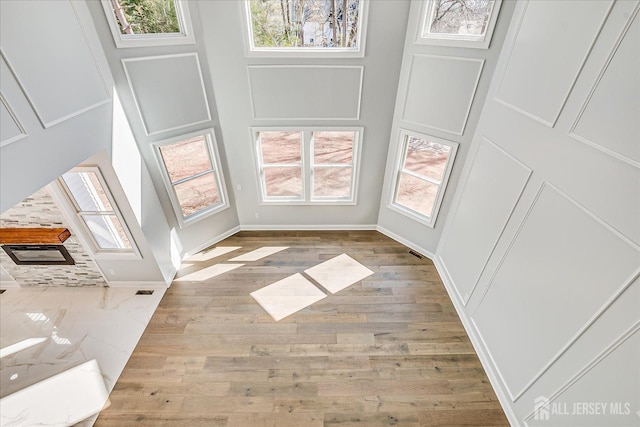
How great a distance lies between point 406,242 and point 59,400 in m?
5.01

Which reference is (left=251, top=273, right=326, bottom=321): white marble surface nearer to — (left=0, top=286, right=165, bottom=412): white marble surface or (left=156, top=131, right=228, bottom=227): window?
(left=0, top=286, right=165, bottom=412): white marble surface

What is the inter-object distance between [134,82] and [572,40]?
4270 mm

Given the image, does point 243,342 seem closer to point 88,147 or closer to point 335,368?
point 335,368

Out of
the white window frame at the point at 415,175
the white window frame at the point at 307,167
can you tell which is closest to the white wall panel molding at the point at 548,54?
the white window frame at the point at 415,175

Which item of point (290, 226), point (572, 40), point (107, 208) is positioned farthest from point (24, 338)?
point (572, 40)

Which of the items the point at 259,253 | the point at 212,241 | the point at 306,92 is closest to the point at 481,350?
the point at 259,253

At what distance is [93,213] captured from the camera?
3.48m

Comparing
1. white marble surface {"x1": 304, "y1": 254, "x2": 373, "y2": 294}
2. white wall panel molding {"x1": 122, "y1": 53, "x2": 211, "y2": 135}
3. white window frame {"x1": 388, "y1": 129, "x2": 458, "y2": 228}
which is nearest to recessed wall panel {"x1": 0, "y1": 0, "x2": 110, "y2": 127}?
white wall panel molding {"x1": 122, "y1": 53, "x2": 211, "y2": 135}

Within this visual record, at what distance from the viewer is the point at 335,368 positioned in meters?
3.18

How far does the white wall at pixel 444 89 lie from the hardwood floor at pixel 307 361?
5.38 feet

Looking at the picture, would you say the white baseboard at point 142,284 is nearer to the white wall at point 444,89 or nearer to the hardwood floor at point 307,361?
the hardwood floor at point 307,361

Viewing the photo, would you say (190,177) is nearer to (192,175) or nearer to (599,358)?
(192,175)

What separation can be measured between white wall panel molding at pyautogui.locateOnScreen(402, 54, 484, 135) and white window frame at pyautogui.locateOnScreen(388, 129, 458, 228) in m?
0.17

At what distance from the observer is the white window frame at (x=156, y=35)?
292 centimetres
